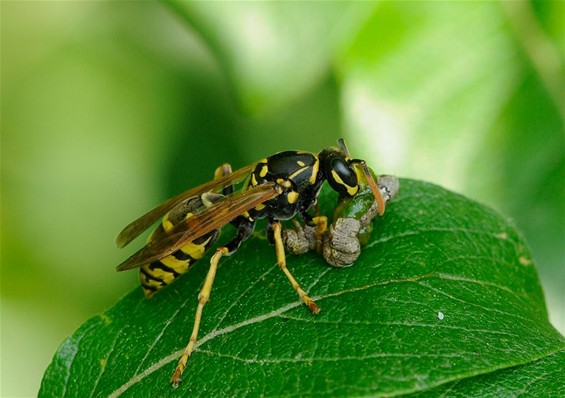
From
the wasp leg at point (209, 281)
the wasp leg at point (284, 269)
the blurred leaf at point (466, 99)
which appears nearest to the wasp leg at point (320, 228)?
the wasp leg at point (284, 269)

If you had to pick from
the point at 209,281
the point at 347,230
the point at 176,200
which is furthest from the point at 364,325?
the point at 176,200

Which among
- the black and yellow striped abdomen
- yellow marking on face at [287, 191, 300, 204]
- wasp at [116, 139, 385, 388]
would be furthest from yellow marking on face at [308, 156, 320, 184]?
the black and yellow striped abdomen

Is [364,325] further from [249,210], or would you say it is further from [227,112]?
[227,112]

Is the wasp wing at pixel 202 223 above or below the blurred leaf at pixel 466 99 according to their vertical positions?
above

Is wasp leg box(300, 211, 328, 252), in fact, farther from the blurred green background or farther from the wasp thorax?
the blurred green background

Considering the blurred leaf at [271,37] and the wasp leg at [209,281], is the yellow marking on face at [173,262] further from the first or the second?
the blurred leaf at [271,37]

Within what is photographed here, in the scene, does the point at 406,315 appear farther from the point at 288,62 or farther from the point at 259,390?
the point at 288,62
